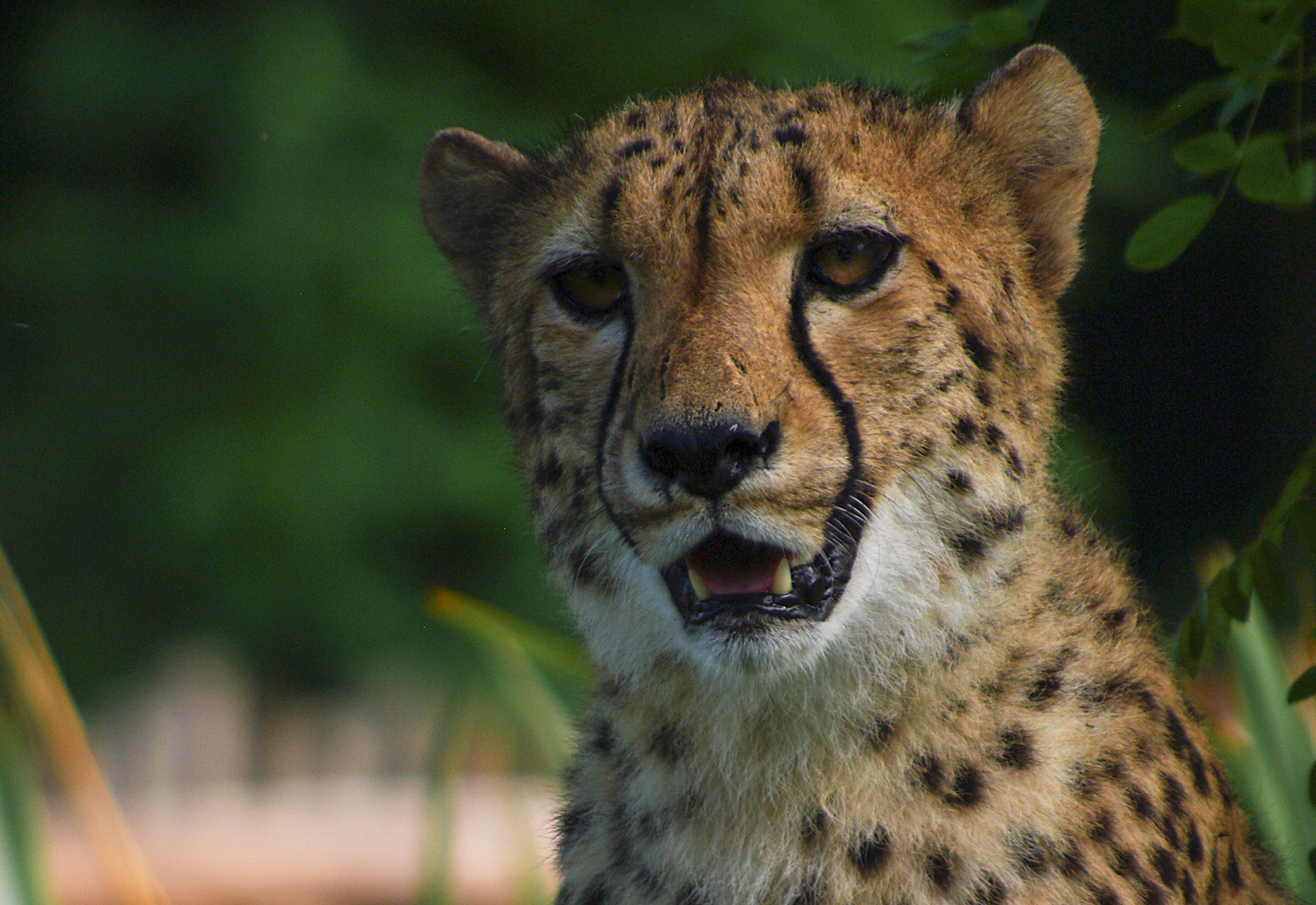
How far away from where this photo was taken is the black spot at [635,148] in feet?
7.38

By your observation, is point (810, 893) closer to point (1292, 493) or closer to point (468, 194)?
point (1292, 493)

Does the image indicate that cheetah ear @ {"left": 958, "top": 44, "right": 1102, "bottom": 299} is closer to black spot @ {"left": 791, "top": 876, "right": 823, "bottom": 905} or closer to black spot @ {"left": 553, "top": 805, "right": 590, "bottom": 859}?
black spot @ {"left": 791, "top": 876, "right": 823, "bottom": 905}

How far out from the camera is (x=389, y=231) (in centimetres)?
625

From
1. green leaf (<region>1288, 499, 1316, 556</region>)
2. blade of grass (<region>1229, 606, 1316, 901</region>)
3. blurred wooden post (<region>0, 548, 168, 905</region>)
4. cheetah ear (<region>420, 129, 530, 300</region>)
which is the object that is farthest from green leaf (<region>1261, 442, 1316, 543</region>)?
blurred wooden post (<region>0, 548, 168, 905</region>)

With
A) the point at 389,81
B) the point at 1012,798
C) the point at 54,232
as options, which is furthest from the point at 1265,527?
the point at 54,232

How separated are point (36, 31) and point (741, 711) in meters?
6.48

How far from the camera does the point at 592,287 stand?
2.23m

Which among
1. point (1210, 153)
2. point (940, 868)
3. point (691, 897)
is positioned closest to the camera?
point (1210, 153)

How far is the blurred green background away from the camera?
6.29 meters

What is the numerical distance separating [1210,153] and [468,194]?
130 centimetres

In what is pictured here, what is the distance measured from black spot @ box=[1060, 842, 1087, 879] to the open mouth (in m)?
0.43

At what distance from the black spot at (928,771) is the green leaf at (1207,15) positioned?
96 centimetres

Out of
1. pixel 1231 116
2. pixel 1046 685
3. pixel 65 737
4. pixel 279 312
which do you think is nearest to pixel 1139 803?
pixel 1046 685

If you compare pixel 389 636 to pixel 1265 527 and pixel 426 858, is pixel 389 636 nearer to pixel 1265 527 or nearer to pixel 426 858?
pixel 426 858
